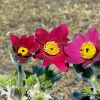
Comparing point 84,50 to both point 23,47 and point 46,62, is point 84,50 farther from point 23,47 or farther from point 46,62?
point 23,47

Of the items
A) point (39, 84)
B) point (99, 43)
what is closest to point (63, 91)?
point (39, 84)

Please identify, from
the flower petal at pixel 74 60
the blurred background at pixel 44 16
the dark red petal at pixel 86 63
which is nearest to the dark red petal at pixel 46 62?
the flower petal at pixel 74 60

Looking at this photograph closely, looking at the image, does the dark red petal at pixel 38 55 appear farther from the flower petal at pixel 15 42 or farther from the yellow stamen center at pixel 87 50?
the yellow stamen center at pixel 87 50

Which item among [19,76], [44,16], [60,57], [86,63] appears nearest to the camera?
[86,63]

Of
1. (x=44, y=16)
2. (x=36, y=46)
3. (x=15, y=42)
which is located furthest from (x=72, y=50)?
(x=44, y=16)

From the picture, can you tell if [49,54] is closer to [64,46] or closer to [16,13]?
[64,46]

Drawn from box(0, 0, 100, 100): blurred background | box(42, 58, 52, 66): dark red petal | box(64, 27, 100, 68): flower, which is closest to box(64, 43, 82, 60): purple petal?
box(64, 27, 100, 68): flower

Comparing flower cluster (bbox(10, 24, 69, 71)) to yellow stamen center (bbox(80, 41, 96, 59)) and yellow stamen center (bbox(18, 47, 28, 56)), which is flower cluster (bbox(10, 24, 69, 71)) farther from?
yellow stamen center (bbox(80, 41, 96, 59))

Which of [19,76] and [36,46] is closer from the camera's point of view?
[36,46]
